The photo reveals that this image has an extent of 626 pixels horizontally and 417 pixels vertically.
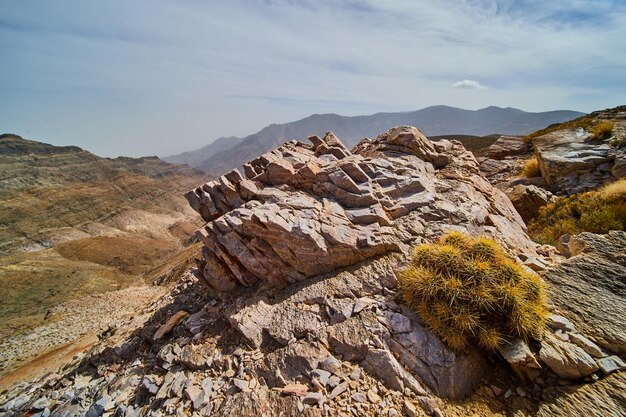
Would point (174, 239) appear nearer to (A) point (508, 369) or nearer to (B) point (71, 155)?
(A) point (508, 369)

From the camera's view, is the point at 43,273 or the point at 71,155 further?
the point at 71,155

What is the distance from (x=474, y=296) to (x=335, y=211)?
5.96 meters

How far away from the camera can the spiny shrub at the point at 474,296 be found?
274 inches

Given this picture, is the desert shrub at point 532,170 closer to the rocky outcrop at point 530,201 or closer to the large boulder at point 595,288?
the rocky outcrop at point 530,201

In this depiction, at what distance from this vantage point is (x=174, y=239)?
106875mm

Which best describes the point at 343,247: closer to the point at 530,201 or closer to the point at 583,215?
the point at 583,215

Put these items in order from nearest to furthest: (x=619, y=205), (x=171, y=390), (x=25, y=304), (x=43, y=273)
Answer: (x=171, y=390) → (x=619, y=205) → (x=25, y=304) → (x=43, y=273)

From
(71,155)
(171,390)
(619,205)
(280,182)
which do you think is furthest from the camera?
(71,155)

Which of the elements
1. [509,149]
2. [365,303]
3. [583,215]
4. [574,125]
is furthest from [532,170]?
[365,303]

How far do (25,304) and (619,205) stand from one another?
77490 millimetres

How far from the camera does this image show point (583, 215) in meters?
12.8

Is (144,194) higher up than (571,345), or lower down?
lower down

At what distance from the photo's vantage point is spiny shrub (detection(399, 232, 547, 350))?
6.95 m

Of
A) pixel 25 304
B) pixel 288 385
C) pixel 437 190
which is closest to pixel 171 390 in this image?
pixel 288 385
